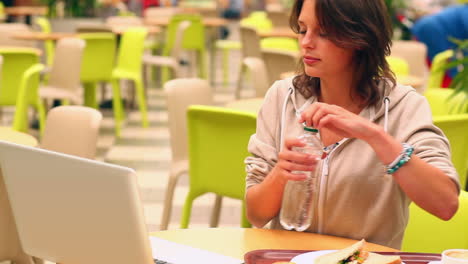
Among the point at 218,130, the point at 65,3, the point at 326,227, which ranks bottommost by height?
the point at 65,3

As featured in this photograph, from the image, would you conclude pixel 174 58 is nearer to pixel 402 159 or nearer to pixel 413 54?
pixel 413 54

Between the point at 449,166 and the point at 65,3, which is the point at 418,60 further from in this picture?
the point at 65,3

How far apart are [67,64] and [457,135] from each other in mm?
4104

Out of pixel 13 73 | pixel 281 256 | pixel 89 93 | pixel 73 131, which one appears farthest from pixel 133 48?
pixel 281 256

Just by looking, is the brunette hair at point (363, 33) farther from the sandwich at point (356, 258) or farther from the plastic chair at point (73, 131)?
the plastic chair at point (73, 131)

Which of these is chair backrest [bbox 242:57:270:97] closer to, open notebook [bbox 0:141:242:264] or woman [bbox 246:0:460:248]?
woman [bbox 246:0:460:248]

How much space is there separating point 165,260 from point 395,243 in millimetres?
649

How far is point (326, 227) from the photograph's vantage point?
7.26 feet

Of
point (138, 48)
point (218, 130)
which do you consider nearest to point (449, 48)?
point (138, 48)

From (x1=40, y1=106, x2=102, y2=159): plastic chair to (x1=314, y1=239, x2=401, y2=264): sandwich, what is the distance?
5.33 ft

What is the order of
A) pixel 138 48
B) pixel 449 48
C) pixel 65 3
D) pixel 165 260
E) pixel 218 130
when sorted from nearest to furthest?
pixel 165 260
pixel 218 130
pixel 449 48
pixel 138 48
pixel 65 3

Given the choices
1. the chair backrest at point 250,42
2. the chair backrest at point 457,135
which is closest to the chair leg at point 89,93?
the chair backrest at point 250,42

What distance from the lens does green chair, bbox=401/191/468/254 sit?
2348 mm

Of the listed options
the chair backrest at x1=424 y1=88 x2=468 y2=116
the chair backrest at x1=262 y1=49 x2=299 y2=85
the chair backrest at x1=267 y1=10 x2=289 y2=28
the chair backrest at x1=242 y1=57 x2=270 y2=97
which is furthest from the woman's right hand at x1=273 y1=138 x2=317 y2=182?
the chair backrest at x1=267 y1=10 x2=289 y2=28
